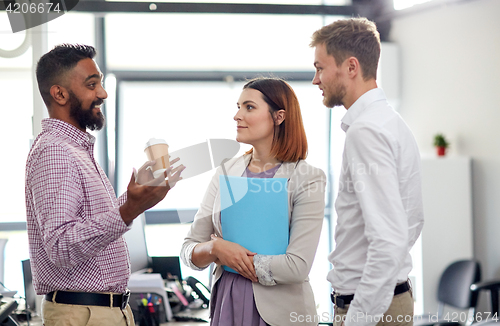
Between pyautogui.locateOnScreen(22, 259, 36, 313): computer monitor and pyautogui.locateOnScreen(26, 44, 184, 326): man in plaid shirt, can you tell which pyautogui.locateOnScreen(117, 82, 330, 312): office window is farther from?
pyautogui.locateOnScreen(26, 44, 184, 326): man in plaid shirt

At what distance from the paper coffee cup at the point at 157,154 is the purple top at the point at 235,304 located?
1.67 feet

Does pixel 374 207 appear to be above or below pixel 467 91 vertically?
below

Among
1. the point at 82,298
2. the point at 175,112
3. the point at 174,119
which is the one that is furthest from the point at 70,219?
the point at 175,112

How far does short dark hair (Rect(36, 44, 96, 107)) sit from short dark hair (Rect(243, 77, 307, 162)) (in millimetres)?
618

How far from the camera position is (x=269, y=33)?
4.45m

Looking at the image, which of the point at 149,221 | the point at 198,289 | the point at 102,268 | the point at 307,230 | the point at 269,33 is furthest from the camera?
the point at 269,33

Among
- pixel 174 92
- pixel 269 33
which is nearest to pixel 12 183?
pixel 174 92

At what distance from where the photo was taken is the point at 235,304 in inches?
57.6

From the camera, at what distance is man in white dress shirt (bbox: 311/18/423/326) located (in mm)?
1129

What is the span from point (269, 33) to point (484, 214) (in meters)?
2.63

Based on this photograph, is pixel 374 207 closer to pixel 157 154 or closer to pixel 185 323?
pixel 157 154

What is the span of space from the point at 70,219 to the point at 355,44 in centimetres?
100

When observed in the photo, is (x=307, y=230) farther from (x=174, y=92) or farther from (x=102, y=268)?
(x=174, y=92)

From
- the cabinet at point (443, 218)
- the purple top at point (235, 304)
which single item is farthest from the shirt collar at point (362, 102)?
the cabinet at point (443, 218)
